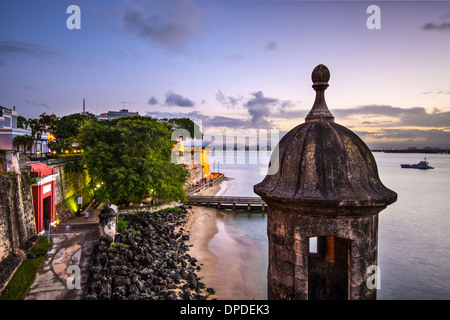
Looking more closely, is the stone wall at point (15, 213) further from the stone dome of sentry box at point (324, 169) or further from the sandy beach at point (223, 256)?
the stone dome of sentry box at point (324, 169)

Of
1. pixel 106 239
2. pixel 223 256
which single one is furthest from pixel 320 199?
pixel 223 256

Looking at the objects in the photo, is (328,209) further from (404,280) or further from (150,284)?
(404,280)

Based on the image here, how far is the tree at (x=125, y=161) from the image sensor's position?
18.9 meters

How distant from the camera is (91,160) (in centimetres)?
1870

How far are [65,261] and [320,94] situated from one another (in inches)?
484

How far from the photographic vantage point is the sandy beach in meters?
14.7

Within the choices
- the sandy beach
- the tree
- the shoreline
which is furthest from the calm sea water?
the tree

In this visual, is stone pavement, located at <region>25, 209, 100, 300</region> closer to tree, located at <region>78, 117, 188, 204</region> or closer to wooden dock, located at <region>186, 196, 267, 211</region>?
tree, located at <region>78, 117, 188, 204</region>

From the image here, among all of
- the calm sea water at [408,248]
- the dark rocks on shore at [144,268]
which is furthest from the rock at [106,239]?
the calm sea water at [408,248]

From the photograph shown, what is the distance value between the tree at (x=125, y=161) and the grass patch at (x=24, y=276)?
608 centimetres

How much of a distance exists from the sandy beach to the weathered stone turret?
1069cm

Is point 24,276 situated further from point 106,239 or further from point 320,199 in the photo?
point 320,199

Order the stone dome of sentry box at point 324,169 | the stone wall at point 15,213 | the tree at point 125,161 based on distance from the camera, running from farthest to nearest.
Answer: the tree at point 125,161 → the stone wall at point 15,213 → the stone dome of sentry box at point 324,169
